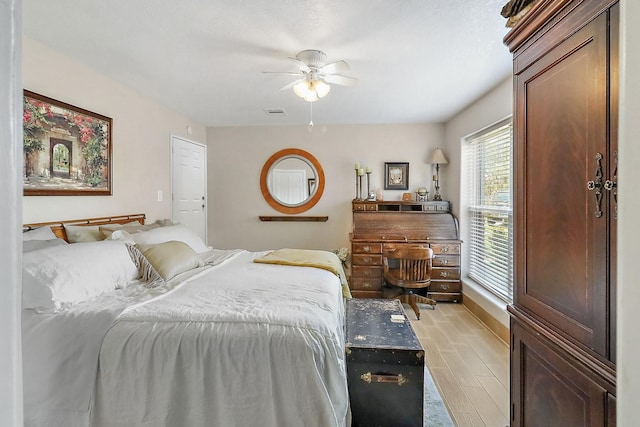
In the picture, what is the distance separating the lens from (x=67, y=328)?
1468 mm

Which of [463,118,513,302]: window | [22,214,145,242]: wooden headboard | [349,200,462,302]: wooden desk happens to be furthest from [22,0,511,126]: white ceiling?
[349,200,462,302]: wooden desk

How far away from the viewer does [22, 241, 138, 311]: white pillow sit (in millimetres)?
1539

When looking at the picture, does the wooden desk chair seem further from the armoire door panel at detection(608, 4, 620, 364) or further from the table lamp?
the armoire door panel at detection(608, 4, 620, 364)

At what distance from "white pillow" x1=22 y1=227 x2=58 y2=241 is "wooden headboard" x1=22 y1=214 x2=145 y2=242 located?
0.28ft

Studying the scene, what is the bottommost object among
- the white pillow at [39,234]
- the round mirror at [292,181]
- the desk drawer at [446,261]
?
the desk drawer at [446,261]

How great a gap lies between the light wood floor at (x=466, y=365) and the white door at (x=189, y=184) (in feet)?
10.0

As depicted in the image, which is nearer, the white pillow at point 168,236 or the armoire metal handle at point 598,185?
the armoire metal handle at point 598,185

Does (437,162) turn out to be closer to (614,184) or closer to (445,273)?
(445,273)

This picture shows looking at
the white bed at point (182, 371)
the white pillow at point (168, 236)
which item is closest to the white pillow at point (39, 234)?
the white pillow at point (168, 236)

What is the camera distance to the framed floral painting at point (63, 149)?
2088mm

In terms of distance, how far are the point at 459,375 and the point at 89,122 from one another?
3.51 m

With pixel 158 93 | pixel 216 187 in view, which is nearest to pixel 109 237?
pixel 158 93

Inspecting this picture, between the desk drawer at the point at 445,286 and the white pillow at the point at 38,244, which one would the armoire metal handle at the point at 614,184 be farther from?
the desk drawer at the point at 445,286

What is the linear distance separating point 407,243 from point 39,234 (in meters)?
3.39
